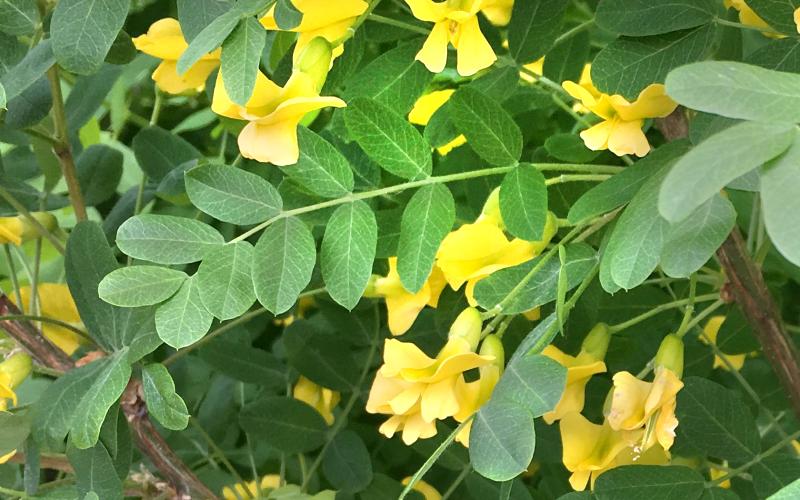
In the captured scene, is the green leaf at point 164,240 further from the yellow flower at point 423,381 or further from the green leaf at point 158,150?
the green leaf at point 158,150

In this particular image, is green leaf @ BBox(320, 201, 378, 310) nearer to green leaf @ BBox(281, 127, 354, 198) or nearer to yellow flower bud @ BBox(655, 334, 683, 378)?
green leaf @ BBox(281, 127, 354, 198)

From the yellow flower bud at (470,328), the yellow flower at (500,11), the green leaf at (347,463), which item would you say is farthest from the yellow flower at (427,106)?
the green leaf at (347,463)

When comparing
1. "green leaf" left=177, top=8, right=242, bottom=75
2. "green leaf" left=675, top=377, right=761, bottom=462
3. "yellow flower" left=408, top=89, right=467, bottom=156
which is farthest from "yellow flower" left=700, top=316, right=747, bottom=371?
"green leaf" left=177, top=8, right=242, bottom=75

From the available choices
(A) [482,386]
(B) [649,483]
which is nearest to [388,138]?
(A) [482,386]

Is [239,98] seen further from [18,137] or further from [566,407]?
[18,137]

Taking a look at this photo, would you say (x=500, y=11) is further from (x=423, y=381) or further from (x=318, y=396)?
(x=318, y=396)

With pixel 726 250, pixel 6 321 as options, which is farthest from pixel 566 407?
pixel 6 321
